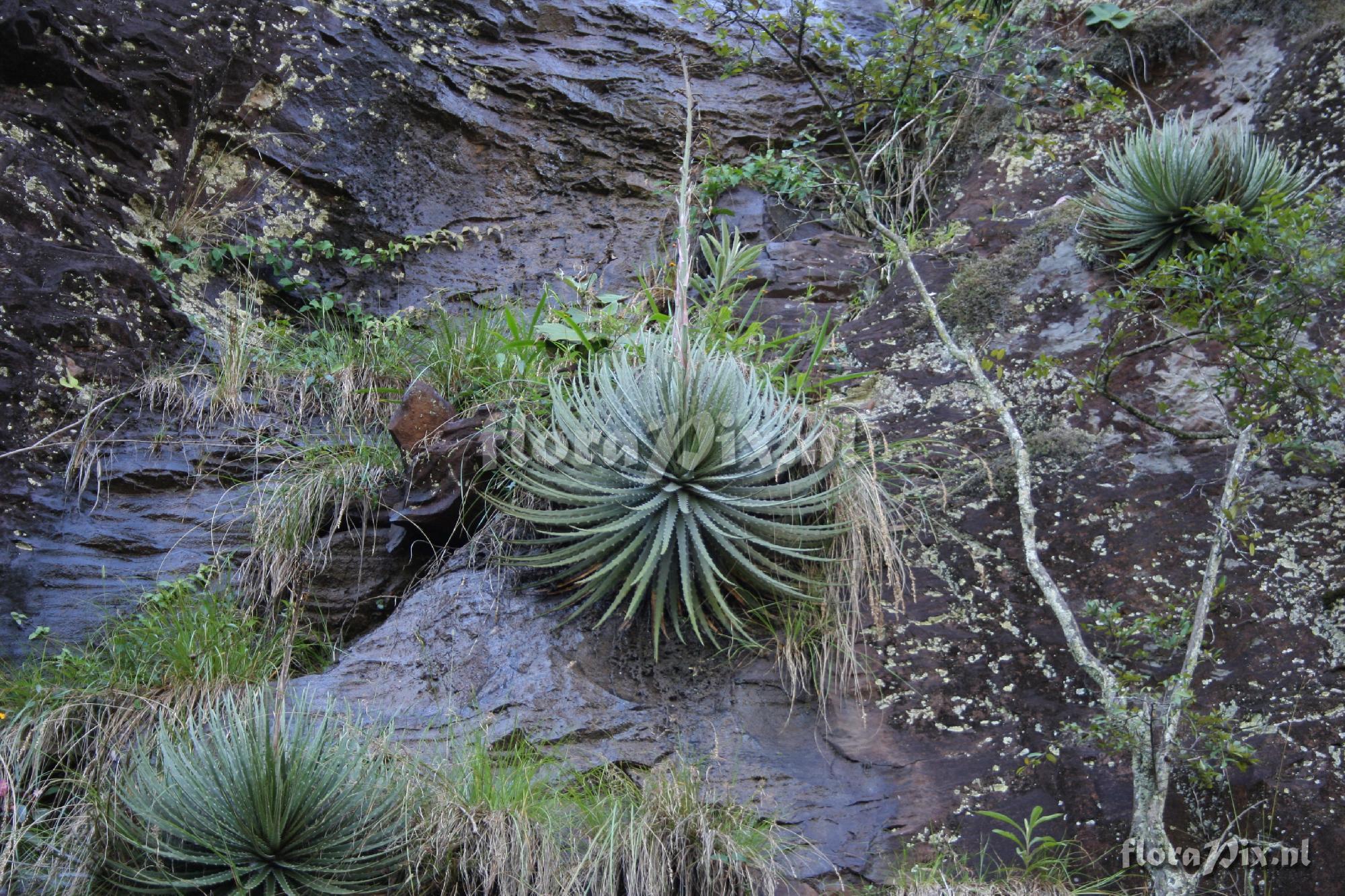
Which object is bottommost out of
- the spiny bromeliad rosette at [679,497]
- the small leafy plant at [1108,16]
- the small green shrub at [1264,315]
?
Answer: the spiny bromeliad rosette at [679,497]

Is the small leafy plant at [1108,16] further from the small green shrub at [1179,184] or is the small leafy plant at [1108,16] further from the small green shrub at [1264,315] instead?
A: the small green shrub at [1264,315]

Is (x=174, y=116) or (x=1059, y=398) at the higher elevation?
(x=174, y=116)

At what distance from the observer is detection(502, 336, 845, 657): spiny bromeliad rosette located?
3381 millimetres

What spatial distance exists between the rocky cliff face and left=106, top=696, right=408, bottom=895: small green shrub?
1.83ft

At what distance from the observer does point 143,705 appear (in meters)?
3.23

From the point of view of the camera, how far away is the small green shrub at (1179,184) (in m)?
3.89

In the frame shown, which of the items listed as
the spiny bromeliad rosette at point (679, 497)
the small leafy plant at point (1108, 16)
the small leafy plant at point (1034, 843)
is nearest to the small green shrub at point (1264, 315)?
the spiny bromeliad rosette at point (679, 497)

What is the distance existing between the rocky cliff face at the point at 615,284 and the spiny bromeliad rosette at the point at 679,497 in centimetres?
26

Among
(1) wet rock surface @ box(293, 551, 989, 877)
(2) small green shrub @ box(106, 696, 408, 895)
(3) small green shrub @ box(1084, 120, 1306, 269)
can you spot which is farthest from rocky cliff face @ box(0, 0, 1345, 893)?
(2) small green shrub @ box(106, 696, 408, 895)

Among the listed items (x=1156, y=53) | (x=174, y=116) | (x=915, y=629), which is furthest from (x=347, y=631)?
(x=1156, y=53)

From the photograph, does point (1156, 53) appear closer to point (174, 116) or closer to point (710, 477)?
point (710, 477)

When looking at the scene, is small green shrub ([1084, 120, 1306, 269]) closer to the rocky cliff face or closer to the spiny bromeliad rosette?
the rocky cliff face

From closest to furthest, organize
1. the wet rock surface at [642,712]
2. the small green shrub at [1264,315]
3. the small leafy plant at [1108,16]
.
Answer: the small green shrub at [1264,315] → the wet rock surface at [642,712] → the small leafy plant at [1108,16]

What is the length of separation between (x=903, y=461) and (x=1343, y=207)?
6.07ft
